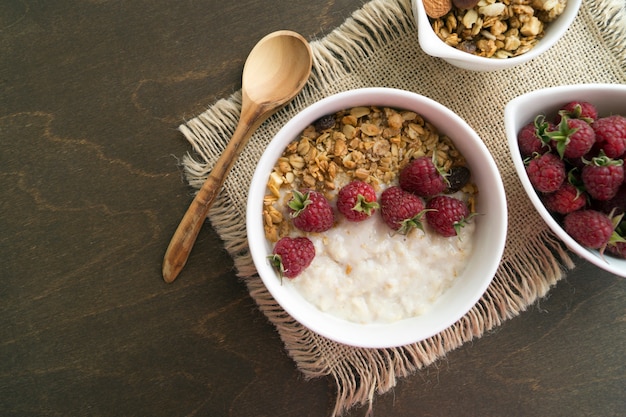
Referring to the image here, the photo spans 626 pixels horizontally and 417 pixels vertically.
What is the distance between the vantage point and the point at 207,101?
1107 millimetres

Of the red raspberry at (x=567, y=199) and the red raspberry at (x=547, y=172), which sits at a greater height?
the red raspberry at (x=547, y=172)

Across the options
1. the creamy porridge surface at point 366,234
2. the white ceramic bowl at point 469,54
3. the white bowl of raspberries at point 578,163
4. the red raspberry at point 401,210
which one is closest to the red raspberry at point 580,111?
the white bowl of raspberries at point 578,163

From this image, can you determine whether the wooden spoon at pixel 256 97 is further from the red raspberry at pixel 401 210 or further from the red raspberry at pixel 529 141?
the red raspberry at pixel 529 141

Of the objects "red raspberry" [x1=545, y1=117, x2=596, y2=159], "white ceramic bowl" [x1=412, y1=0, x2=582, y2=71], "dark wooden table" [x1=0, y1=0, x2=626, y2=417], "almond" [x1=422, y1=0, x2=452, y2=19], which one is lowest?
"dark wooden table" [x1=0, y1=0, x2=626, y2=417]

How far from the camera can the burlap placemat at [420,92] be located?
107 cm

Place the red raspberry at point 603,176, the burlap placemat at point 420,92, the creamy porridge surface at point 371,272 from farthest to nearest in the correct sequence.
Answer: the burlap placemat at point 420,92 < the creamy porridge surface at point 371,272 < the red raspberry at point 603,176

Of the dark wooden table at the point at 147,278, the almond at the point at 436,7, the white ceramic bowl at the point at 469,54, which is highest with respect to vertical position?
the almond at the point at 436,7

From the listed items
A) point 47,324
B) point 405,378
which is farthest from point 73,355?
point 405,378

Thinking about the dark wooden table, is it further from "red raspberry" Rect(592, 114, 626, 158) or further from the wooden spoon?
"red raspberry" Rect(592, 114, 626, 158)

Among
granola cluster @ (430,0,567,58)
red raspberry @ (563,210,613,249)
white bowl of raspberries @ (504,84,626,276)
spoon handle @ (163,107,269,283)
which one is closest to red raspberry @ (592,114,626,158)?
white bowl of raspberries @ (504,84,626,276)

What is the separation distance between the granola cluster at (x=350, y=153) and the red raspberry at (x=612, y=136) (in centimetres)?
25

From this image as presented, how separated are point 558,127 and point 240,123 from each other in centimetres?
64

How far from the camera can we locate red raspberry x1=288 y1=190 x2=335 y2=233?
896 millimetres

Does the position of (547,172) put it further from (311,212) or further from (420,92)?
(311,212)
